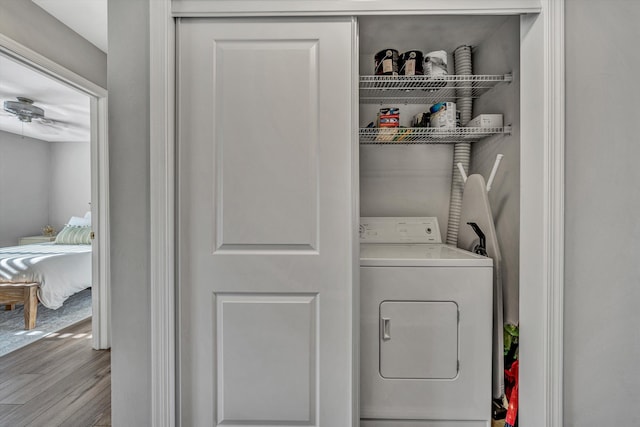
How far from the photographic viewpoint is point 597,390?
128 cm

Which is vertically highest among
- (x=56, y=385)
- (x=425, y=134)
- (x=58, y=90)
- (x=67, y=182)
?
(x=58, y=90)

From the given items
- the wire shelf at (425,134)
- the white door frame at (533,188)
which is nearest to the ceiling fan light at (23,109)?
the white door frame at (533,188)

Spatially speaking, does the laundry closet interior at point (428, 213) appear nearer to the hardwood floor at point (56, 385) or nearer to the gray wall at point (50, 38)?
the hardwood floor at point (56, 385)

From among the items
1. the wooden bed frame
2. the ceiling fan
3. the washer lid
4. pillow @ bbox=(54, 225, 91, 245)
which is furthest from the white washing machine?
pillow @ bbox=(54, 225, 91, 245)

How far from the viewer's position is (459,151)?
2.05 m

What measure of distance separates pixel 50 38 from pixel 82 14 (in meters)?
0.28

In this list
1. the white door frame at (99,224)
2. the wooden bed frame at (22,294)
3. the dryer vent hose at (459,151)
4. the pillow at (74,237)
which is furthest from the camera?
the pillow at (74,237)

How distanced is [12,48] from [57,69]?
0.36 meters

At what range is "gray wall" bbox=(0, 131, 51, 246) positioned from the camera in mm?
5497

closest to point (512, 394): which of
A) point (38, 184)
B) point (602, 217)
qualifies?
point (602, 217)

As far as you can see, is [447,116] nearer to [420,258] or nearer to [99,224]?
[420,258]

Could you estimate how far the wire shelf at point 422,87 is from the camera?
5.46 ft

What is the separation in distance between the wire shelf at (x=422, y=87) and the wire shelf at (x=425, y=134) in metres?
0.24

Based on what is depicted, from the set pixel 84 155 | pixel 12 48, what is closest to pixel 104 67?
pixel 12 48
